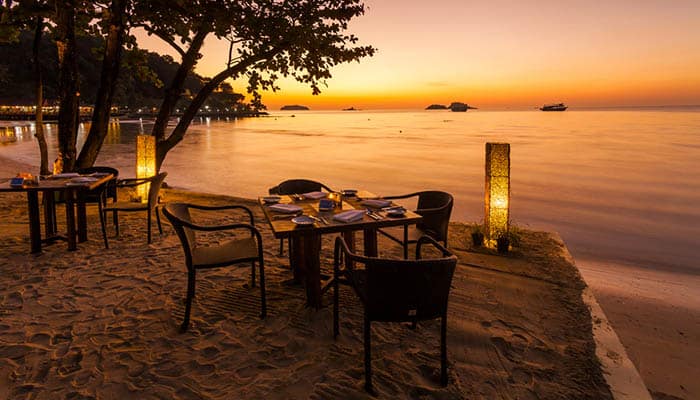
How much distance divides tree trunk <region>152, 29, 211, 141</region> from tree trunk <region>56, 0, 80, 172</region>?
1.44 metres

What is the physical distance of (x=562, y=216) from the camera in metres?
9.88

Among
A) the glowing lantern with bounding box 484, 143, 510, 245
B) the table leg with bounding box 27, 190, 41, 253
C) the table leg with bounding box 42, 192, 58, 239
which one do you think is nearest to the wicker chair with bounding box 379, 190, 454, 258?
the glowing lantern with bounding box 484, 143, 510, 245

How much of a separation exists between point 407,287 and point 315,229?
918 millimetres

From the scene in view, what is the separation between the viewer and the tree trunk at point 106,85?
803cm

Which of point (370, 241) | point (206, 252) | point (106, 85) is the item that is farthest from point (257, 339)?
point (106, 85)

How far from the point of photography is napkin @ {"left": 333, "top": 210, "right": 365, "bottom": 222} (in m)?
3.16

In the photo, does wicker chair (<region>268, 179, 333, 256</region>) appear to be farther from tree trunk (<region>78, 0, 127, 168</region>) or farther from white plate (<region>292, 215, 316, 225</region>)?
tree trunk (<region>78, 0, 127, 168</region>)

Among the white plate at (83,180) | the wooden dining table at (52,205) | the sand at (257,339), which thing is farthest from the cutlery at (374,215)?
the white plate at (83,180)

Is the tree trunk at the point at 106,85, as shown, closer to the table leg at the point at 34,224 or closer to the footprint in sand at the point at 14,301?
the table leg at the point at 34,224

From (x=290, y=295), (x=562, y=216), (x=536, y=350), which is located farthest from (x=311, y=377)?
(x=562, y=216)

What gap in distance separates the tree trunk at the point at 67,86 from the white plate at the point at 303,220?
6.82 meters

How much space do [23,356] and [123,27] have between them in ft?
23.7

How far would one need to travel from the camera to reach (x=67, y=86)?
7.87 metres

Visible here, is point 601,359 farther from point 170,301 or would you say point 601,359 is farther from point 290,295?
point 170,301
